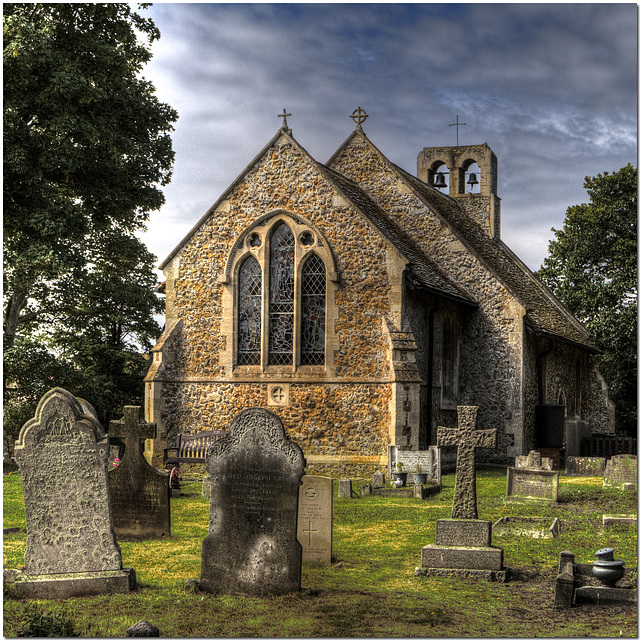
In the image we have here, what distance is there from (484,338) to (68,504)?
681 inches

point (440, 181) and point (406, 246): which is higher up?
point (440, 181)

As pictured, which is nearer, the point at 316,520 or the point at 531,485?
the point at 316,520

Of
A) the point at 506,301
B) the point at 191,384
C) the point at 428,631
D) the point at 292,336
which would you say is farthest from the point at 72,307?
the point at 428,631

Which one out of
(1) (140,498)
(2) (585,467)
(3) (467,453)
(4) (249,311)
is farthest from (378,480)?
(3) (467,453)

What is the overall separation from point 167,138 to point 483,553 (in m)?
17.7

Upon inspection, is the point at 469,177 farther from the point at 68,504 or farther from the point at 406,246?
the point at 68,504

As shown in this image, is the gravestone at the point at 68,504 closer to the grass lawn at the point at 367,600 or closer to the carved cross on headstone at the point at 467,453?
the grass lawn at the point at 367,600

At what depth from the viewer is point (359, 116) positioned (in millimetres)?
25828

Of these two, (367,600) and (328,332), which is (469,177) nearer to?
(328,332)

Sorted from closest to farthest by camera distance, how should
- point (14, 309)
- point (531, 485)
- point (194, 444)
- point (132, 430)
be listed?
point (132, 430) < point (531, 485) < point (194, 444) < point (14, 309)

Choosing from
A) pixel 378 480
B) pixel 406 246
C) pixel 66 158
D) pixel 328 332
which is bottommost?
pixel 378 480

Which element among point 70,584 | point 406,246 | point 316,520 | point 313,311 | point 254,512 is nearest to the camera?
point 70,584

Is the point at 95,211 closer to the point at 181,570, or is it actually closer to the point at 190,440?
the point at 190,440

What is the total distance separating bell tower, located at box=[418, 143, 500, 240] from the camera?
30469 millimetres
